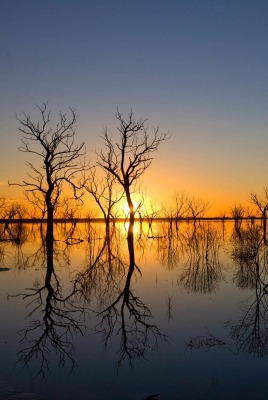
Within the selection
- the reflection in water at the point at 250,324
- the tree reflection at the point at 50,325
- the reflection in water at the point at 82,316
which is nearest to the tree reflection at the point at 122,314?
the reflection in water at the point at 82,316

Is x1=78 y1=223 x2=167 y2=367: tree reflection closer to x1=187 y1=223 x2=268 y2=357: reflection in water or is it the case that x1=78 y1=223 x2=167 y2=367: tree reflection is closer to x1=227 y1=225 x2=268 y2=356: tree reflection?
x1=187 y1=223 x2=268 y2=357: reflection in water

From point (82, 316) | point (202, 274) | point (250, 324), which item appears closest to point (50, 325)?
point (82, 316)

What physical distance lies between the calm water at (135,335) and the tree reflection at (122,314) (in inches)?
0.7

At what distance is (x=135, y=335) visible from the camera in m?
6.32

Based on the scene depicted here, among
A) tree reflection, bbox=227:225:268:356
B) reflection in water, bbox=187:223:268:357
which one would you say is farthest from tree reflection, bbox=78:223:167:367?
tree reflection, bbox=227:225:268:356

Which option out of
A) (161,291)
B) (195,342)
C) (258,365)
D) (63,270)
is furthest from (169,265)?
(258,365)

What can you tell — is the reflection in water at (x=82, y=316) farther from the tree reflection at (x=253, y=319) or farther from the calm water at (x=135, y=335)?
the tree reflection at (x=253, y=319)

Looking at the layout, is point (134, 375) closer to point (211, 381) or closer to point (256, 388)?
point (211, 381)

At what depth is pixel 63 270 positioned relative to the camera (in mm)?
13789

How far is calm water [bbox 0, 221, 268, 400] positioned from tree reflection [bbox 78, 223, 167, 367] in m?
0.02

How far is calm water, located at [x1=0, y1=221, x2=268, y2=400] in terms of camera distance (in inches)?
179

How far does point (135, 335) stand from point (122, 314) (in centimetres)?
131

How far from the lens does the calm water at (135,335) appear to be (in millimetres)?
4547

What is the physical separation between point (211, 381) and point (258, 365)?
79cm
